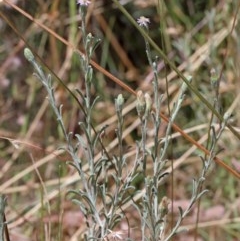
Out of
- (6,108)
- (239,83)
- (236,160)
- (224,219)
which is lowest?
(224,219)

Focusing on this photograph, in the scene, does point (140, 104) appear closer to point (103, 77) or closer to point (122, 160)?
point (122, 160)

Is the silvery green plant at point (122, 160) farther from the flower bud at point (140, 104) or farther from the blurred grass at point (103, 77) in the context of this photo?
the blurred grass at point (103, 77)

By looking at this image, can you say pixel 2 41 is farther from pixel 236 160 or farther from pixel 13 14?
pixel 236 160

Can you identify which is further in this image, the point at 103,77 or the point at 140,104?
the point at 103,77

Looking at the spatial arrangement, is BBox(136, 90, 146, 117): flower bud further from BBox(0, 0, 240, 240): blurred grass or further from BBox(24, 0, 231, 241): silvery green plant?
BBox(0, 0, 240, 240): blurred grass

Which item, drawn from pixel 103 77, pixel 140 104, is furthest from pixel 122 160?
pixel 103 77

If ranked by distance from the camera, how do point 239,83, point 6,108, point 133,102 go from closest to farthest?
point 239,83 → point 133,102 → point 6,108

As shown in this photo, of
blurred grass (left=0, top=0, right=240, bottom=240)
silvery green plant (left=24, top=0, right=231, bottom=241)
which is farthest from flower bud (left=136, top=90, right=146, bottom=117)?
blurred grass (left=0, top=0, right=240, bottom=240)

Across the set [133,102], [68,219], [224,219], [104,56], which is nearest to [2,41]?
[104,56]
